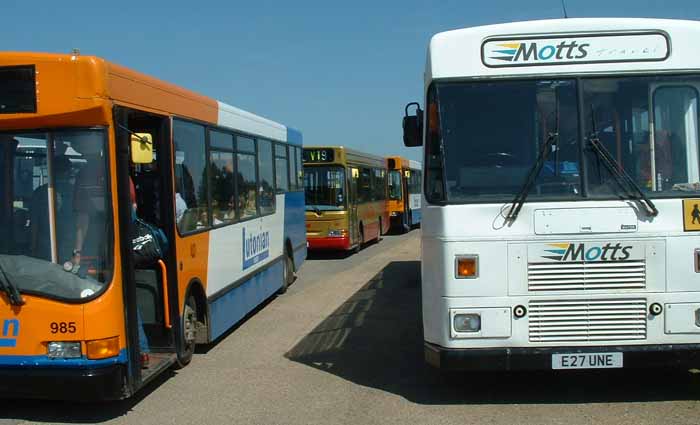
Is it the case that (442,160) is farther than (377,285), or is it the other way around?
(377,285)

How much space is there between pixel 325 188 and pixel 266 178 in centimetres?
849

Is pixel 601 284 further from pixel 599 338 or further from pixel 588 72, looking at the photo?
pixel 588 72

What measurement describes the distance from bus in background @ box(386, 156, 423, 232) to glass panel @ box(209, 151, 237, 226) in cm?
1887

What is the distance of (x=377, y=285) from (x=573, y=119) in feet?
27.0

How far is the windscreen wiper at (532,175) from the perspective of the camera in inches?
232

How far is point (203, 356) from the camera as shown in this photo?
27.5 feet

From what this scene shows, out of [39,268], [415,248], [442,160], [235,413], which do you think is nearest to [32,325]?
[39,268]

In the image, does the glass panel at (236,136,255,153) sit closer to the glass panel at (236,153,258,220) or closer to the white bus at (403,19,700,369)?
the glass panel at (236,153,258,220)

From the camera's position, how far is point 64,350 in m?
5.63

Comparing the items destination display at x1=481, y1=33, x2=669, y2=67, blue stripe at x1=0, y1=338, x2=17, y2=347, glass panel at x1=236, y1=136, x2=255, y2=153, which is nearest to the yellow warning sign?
destination display at x1=481, y1=33, x2=669, y2=67

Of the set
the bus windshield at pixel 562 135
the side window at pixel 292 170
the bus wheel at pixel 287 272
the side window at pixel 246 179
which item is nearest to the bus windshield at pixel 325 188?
the side window at pixel 292 170

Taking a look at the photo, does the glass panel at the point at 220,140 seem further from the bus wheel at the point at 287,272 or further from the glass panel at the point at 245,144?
the bus wheel at the point at 287,272

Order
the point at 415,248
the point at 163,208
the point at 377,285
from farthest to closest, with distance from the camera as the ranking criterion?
the point at 415,248, the point at 377,285, the point at 163,208

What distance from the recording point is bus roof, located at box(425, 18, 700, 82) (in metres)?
6.07
